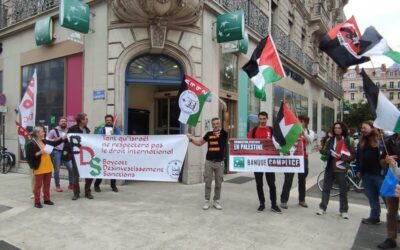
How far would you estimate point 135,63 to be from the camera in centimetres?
1008

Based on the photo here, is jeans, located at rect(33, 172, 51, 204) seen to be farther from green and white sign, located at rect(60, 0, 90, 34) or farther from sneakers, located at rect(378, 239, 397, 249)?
sneakers, located at rect(378, 239, 397, 249)

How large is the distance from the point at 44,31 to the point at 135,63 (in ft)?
11.4

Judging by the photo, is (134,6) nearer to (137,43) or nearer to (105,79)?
(137,43)

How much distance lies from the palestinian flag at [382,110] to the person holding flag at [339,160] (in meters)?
1.81

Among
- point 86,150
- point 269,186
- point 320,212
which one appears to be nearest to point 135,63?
point 86,150

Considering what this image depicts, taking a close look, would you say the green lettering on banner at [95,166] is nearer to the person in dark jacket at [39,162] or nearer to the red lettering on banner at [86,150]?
the red lettering on banner at [86,150]

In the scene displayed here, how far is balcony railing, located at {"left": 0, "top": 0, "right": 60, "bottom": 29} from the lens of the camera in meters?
11.8

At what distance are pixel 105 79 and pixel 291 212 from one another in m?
6.01

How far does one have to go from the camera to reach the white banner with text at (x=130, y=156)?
7.54m

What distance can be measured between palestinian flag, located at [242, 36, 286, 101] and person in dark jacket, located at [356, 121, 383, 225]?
70.8 inches

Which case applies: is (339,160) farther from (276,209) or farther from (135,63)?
(135,63)

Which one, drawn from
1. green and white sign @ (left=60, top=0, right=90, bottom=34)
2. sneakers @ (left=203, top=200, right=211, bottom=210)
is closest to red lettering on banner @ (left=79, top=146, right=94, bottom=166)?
sneakers @ (left=203, top=200, right=211, bottom=210)

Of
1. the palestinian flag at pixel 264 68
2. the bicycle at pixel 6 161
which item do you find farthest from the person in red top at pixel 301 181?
the bicycle at pixel 6 161

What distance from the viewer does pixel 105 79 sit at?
32.5ft
